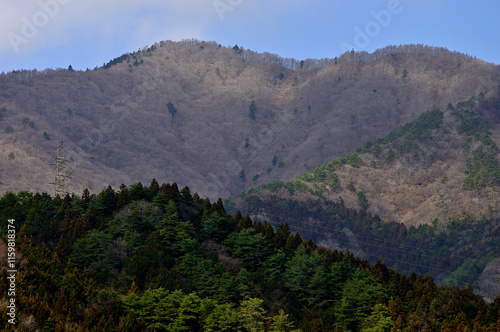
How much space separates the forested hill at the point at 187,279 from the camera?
64.8 meters

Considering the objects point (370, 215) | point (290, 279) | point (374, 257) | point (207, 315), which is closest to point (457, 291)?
point (290, 279)

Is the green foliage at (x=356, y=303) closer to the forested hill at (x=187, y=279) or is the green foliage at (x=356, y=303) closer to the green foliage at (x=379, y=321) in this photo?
the forested hill at (x=187, y=279)

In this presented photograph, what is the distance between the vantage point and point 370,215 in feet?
639

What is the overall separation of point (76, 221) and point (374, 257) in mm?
104148

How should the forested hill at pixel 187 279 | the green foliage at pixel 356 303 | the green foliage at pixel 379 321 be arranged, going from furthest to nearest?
the green foliage at pixel 356 303
the green foliage at pixel 379 321
the forested hill at pixel 187 279

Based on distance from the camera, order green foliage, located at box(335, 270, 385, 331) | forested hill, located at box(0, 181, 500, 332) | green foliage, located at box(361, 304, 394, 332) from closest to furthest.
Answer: forested hill, located at box(0, 181, 500, 332), green foliage, located at box(361, 304, 394, 332), green foliage, located at box(335, 270, 385, 331)

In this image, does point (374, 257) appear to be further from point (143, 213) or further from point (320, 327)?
point (320, 327)

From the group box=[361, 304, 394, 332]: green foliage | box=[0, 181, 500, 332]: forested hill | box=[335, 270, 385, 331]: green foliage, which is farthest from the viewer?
box=[335, 270, 385, 331]: green foliage

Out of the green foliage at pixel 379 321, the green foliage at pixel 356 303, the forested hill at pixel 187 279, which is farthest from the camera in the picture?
the green foliage at pixel 356 303

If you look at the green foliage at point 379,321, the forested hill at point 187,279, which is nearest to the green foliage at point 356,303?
the forested hill at point 187,279

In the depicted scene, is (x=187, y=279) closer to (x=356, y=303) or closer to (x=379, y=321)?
(x=356, y=303)

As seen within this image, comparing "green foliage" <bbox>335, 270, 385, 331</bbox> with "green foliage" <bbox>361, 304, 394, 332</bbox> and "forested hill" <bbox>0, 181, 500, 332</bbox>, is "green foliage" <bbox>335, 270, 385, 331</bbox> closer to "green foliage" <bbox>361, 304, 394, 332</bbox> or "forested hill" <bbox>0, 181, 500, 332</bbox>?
"forested hill" <bbox>0, 181, 500, 332</bbox>

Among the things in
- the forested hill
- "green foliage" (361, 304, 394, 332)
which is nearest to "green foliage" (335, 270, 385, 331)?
the forested hill

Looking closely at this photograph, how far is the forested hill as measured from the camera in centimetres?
6481
